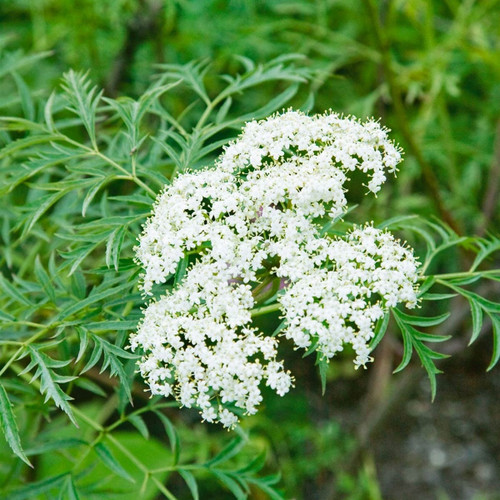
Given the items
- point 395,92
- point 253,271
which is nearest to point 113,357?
point 253,271

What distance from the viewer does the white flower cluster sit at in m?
0.91

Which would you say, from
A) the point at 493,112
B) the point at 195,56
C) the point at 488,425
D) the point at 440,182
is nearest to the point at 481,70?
the point at 493,112

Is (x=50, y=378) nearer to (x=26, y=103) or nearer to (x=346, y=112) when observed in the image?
(x=26, y=103)

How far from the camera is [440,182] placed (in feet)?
9.68

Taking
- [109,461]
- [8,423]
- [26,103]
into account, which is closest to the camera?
[8,423]

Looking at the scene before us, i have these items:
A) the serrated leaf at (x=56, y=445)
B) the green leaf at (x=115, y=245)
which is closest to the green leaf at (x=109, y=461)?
the serrated leaf at (x=56, y=445)

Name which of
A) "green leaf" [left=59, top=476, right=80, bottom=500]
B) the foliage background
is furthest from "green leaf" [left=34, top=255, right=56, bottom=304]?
the foliage background

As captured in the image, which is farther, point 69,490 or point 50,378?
point 69,490

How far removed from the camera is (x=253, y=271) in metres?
0.96

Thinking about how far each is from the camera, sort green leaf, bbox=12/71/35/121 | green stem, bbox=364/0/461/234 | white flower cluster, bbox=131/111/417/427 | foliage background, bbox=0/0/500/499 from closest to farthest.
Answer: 1. white flower cluster, bbox=131/111/417/427
2. green leaf, bbox=12/71/35/121
3. green stem, bbox=364/0/461/234
4. foliage background, bbox=0/0/500/499

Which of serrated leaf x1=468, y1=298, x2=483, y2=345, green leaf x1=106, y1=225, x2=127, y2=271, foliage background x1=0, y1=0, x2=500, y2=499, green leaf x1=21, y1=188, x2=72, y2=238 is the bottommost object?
foliage background x1=0, y1=0, x2=500, y2=499

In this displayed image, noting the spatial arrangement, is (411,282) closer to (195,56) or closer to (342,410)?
(195,56)

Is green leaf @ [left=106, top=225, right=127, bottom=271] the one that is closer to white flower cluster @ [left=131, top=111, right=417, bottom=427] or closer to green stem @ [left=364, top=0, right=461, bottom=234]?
white flower cluster @ [left=131, top=111, right=417, bottom=427]

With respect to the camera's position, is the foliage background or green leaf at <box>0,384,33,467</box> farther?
the foliage background
